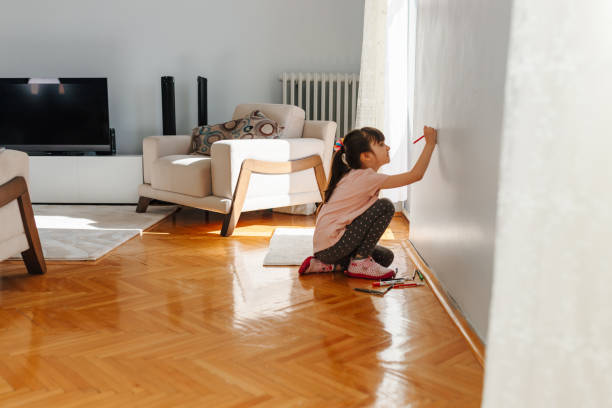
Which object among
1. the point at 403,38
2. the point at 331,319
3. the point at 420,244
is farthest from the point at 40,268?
the point at 403,38

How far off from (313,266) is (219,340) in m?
0.81

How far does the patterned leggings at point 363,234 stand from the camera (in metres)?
2.27

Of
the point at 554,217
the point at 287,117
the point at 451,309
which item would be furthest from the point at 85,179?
the point at 554,217

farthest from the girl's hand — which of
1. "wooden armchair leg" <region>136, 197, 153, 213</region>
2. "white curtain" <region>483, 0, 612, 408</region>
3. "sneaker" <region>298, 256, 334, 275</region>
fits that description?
"wooden armchair leg" <region>136, 197, 153, 213</region>

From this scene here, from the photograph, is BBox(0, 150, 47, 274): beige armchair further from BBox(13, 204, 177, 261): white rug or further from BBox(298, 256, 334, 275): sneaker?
BBox(298, 256, 334, 275): sneaker

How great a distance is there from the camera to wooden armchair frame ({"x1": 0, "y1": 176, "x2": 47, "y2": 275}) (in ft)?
6.69

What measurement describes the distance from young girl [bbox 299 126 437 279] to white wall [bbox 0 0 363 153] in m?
2.82

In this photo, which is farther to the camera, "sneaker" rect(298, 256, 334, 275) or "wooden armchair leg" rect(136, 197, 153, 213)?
"wooden armchair leg" rect(136, 197, 153, 213)

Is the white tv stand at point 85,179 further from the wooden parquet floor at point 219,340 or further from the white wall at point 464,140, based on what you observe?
the white wall at point 464,140

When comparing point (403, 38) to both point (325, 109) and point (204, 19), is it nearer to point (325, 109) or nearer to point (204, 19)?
point (325, 109)

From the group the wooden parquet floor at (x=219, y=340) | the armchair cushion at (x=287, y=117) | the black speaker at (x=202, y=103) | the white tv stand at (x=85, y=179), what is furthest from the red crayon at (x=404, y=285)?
the black speaker at (x=202, y=103)

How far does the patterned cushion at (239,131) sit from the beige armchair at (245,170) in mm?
84

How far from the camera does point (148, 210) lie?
4.11 meters

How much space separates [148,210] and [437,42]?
2.65m
